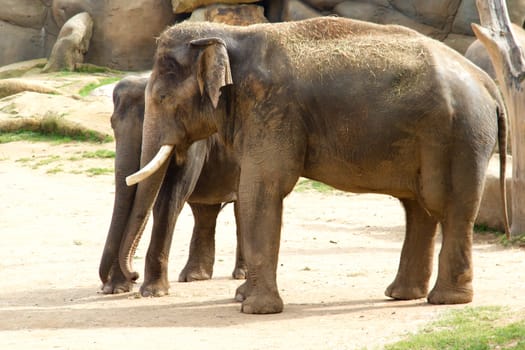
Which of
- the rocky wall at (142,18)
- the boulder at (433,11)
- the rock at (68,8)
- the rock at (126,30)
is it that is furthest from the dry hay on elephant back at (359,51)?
the rock at (68,8)

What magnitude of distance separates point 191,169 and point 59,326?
5.79 feet

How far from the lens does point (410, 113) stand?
22.5 ft

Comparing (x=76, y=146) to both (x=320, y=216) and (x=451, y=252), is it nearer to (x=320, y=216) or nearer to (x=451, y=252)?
(x=320, y=216)

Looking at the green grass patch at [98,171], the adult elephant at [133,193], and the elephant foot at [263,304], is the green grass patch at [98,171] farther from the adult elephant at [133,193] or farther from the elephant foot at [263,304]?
the elephant foot at [263,304]

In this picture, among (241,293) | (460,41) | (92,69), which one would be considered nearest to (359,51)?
(241,293)

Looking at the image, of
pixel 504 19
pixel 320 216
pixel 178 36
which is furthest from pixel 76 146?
pixel 178 36

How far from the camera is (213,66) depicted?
6996 mm

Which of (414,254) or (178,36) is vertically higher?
(178,36)

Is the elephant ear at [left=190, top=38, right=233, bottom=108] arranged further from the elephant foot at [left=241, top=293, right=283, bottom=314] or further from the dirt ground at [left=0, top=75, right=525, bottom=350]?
the dirt ground at [left=0, top=75, right=525, bottom=350]

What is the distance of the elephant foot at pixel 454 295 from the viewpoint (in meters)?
6.97

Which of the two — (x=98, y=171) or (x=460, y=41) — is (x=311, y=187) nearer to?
(x=98, y=171)

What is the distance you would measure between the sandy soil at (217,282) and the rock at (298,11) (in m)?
7.27

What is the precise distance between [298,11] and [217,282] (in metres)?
12.7

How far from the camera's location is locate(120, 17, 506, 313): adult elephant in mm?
6859
